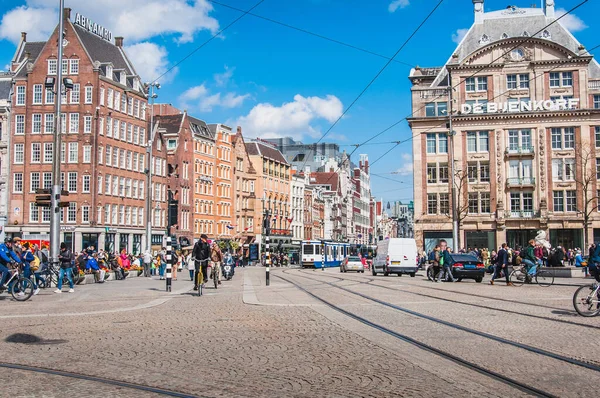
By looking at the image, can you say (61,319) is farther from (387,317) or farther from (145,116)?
(145,116)

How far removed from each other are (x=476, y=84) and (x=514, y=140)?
6.38 meters

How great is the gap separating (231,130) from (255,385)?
93672 mm

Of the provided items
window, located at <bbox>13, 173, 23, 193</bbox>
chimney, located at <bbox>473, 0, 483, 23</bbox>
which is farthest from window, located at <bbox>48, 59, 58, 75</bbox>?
chimney, located at <bbox>473, 0, 483, 23</bbox>

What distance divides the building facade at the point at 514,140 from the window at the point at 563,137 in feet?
0.30

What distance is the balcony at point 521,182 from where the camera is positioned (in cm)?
6462

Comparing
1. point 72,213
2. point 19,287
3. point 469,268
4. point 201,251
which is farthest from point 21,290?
point 72,213

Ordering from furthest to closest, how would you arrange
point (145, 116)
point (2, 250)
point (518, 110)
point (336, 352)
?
point (145, 116) → point (518, 110) → point (2, 250) → point (336, 352)

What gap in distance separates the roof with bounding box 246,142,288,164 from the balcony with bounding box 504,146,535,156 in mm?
47785

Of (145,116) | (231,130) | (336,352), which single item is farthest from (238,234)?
(336,352)

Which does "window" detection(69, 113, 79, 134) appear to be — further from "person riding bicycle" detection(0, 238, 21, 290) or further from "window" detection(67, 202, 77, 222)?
"person riding bicycle" detection(0, 238, 21, 290)

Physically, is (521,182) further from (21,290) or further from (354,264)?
(21,290)

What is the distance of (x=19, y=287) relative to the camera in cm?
1908

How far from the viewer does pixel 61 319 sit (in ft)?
46.0

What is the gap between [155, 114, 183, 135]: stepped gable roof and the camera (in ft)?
270
